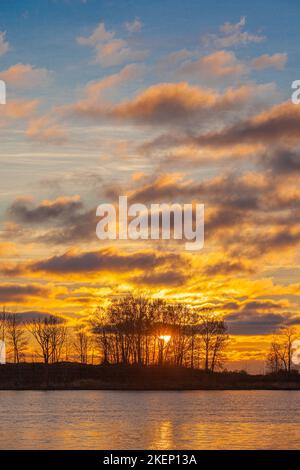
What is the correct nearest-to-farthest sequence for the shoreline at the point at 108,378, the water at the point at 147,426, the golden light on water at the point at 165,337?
the water at the point at 147,426 → the shoreline at the point at 108,378 → the golden light on water at the point at 165,337

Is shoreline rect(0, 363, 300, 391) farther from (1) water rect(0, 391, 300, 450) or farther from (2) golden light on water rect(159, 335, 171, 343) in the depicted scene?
(1) water rect(0, 391, 300, 450)

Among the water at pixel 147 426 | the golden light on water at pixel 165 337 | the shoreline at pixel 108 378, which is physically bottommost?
the water at pixel 147 426

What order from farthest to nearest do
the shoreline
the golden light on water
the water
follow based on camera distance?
the golden light on water < the shoreline < the water

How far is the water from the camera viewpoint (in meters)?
56.7

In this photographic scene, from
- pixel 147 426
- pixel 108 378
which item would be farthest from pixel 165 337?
pixel 147 426

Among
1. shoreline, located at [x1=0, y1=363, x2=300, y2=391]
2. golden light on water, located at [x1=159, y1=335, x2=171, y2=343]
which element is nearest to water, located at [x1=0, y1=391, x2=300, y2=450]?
shoreline, located at [x1=0, y1=363, x2=300, y2=391]

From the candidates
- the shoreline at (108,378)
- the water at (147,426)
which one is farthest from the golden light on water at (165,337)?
the water at (147,426)

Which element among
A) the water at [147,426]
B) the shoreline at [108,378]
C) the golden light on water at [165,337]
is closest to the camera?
the water at [147,426]

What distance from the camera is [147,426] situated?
70.4 metres

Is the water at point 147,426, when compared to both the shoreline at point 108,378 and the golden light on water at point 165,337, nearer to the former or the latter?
the shoreline at point 108,378

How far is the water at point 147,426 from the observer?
56688mm

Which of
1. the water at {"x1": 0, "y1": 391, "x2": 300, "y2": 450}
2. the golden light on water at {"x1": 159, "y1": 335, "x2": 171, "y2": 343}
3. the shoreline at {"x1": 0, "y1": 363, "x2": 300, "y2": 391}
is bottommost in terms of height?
the water at {"x1": 0, "y1": 391, "x2": 300, "y2": 450}

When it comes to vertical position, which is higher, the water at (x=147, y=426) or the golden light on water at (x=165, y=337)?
the golden light on water at (x=165, y=337)
